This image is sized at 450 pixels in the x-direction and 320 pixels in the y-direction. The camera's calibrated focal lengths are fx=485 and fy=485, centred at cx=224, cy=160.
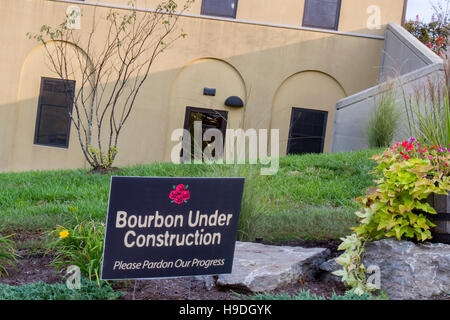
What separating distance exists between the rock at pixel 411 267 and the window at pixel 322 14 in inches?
400

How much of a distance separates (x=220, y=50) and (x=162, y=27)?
1570 mm

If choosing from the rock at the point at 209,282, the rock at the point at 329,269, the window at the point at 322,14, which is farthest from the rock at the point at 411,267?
the window at the point at 322,14

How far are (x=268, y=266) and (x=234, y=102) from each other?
919 centimetres

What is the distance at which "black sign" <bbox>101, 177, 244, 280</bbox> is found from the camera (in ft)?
8.71

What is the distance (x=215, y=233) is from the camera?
Result: 2893mm

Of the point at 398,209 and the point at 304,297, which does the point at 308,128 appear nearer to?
the point at 398,209

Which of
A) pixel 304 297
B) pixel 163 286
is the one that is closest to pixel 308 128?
pixel 163 286

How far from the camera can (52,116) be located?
1252cm

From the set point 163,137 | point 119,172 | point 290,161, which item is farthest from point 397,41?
point 119,172

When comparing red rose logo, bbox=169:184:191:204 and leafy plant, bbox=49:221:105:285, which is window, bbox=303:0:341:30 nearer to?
leafy plant, bbox=49:221:105:285

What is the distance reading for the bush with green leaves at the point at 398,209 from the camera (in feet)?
10.9

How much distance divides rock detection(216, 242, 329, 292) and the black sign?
38 centimetres

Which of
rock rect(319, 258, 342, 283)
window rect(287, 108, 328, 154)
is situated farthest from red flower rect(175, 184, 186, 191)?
window rect(287, 108, 328, 154)
